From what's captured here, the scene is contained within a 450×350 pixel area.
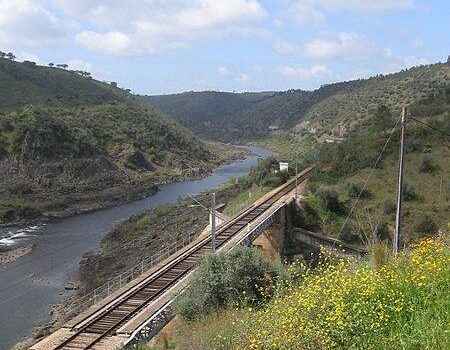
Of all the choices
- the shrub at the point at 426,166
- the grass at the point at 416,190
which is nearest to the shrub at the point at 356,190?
the grass at the point at 416,190

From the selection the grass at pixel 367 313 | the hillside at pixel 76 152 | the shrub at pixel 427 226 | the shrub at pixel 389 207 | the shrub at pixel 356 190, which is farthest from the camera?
the hillside at pixel 76 152

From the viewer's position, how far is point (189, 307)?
61.4 ft

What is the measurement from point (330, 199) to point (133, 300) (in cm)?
2274

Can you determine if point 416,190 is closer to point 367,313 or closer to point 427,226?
point 427,226

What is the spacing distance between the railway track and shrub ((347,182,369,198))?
12.4m

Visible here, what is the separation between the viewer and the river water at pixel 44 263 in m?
32.2

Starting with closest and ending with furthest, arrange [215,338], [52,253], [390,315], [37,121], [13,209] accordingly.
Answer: [390,315], [215,338], [52,253], [13,209], [37,121]

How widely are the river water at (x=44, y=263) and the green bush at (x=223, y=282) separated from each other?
13.9m

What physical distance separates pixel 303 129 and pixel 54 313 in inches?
4345

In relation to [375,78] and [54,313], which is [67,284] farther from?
[375,78]

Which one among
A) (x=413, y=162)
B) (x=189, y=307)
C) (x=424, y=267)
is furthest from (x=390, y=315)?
(x=413, y=162)

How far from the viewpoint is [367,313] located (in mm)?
8289

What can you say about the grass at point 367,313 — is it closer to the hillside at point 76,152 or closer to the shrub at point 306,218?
the shrub at point 306,218

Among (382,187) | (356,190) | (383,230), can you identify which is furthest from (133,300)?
(382,187)
